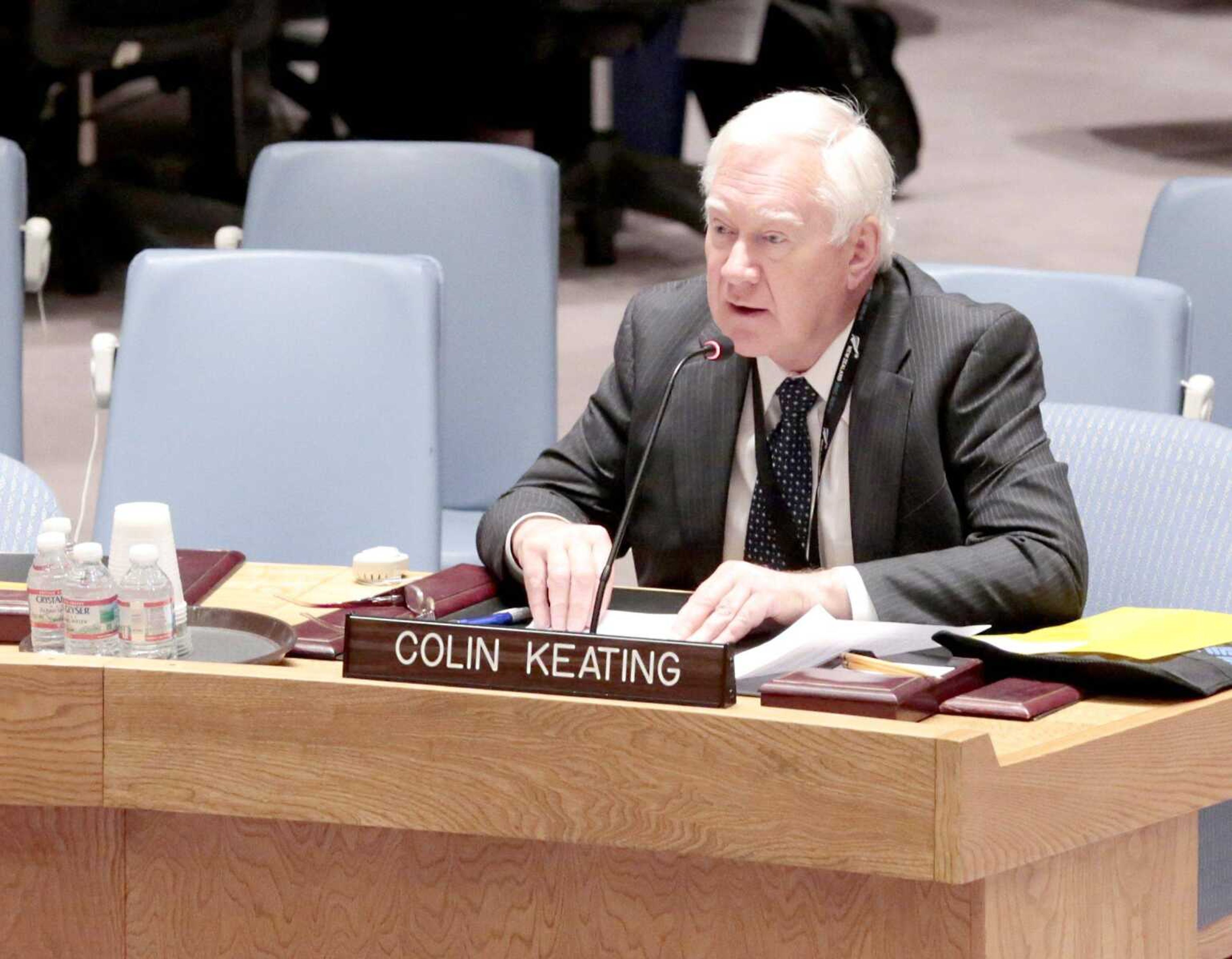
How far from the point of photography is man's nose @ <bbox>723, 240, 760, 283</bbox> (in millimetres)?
2137

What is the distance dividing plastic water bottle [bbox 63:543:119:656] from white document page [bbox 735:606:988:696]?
527 millimetres

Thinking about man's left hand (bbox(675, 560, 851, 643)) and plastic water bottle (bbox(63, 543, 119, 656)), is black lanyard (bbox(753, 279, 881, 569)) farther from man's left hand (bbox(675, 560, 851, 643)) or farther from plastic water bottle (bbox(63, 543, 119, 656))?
plastic water bottle (bbox(63, 543, 119, 656))

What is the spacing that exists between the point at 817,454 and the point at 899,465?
9cm

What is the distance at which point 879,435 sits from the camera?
2195 mm

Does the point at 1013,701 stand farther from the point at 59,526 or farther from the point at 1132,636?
the point at 59,526

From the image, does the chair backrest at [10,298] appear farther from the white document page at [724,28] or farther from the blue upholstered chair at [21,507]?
the white document page at [724,28]

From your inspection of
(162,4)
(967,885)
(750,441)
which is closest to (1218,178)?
(750,441)

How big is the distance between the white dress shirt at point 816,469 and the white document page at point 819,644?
334 mm

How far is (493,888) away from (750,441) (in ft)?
2.27

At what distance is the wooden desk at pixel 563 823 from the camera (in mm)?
1534

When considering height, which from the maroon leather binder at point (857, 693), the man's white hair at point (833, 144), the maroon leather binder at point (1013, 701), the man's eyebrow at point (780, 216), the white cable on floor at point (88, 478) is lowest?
the white cable on floor at point (88, 478)

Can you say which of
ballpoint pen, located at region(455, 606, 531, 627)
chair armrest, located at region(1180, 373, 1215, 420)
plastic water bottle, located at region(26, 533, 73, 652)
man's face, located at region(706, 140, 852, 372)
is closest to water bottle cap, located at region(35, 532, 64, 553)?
plastic water bottle, located at region(26, 533, 73, 652)

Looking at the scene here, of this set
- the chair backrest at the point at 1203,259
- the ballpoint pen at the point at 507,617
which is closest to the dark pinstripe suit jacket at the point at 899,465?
the ballpoint pen at the point at 507,617

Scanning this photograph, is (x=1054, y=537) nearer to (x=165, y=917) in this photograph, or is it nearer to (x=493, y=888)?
(x=493, y=888)
